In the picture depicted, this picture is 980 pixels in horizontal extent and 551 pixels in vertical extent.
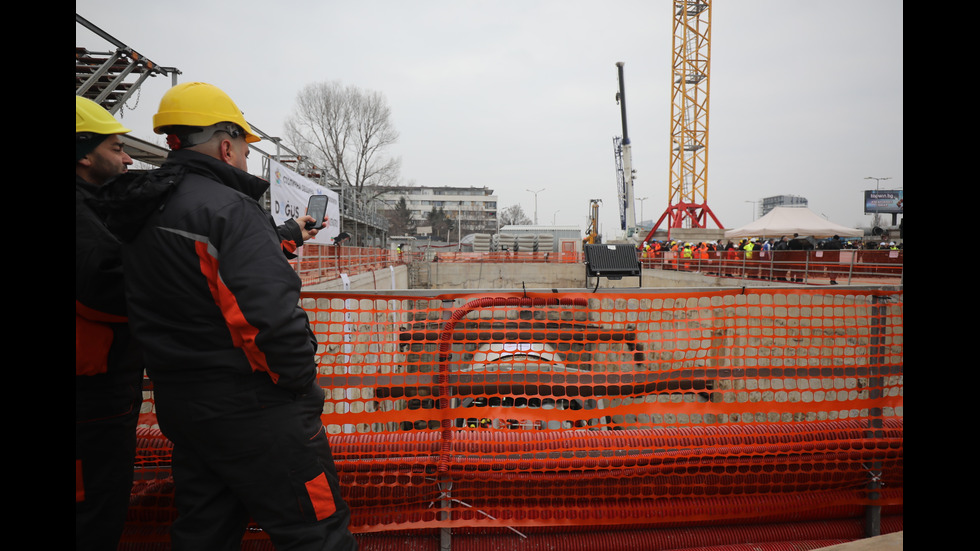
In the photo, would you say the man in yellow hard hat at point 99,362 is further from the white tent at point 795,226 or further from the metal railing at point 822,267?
the white tent at point 795,226

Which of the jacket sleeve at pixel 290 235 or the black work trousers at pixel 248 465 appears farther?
the jacket sleeve at pixel 290 235

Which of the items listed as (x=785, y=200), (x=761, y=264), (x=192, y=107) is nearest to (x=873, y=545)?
(x=192, y=107)

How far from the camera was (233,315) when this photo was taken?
145 centimetres

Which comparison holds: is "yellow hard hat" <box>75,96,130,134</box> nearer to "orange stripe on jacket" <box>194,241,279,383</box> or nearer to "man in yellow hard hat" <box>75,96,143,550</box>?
"man in yellow hard hat" <box>75,96,143,550</box>

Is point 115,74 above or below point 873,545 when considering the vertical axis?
above

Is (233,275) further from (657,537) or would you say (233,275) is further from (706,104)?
(706,104)

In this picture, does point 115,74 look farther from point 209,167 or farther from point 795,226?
point 795,226

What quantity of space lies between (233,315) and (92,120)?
3.78 ft

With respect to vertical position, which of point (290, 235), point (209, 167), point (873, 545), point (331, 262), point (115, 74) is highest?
point (115, 74)

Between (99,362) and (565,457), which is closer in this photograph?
(99,362)

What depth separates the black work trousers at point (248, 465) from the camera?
150cm

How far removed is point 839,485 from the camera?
2.72 metres

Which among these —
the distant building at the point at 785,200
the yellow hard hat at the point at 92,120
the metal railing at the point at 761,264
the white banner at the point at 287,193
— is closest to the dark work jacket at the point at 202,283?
the yellow hard hat at the point at 92,120
